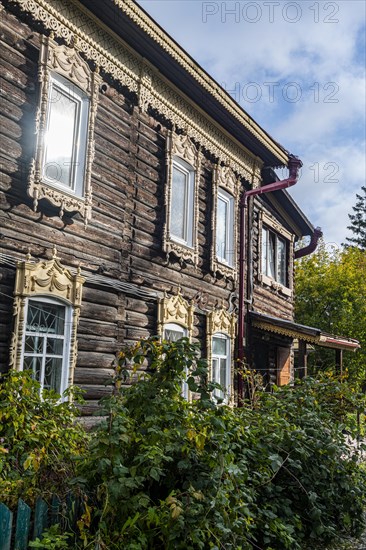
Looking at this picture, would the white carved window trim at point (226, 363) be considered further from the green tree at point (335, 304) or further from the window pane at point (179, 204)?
the green tree at point (335, 304)

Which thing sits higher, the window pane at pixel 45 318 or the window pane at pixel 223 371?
the window pane at pixel 45 318

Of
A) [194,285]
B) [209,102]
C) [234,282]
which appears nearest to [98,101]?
[209,102]

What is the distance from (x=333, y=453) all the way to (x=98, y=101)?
554 cm

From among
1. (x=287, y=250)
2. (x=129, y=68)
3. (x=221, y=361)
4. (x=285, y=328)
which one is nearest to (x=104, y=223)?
(x=129, y=68)

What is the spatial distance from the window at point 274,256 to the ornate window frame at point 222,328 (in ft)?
9.30

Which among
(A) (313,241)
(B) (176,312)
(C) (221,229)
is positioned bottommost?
(B) (176,312)

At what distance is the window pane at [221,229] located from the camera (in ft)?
37.5

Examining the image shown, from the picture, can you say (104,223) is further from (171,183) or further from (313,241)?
(313,241)

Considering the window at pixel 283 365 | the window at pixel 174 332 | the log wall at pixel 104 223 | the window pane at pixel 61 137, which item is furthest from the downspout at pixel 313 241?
the window pane at pixel 61 137

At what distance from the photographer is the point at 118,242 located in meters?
8.16

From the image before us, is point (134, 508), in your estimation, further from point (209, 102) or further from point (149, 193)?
point (209, 102)

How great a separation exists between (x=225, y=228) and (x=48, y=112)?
5460mm

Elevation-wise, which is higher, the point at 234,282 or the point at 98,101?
the point at 98,101

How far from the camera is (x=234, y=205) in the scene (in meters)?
12.0
